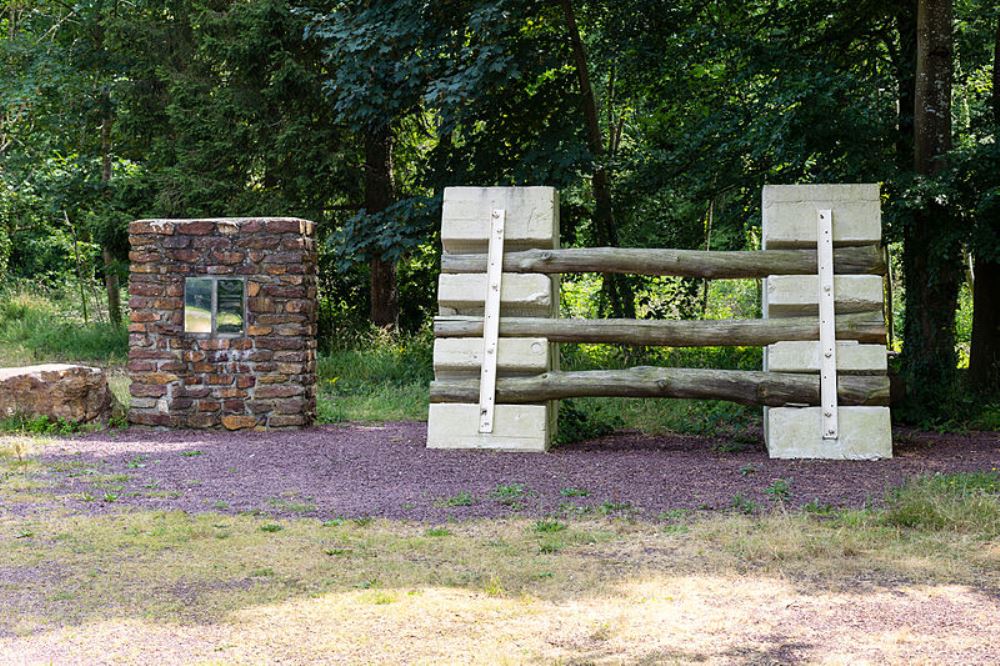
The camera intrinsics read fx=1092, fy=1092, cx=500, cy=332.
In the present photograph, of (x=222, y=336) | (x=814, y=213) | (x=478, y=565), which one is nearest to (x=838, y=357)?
(x=814, y=213)

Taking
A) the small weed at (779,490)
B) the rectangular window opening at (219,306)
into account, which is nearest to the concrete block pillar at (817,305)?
the small weed at (779,490)

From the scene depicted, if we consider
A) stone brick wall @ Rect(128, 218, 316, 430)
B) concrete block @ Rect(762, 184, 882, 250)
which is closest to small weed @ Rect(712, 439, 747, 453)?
concrete block @ Rect(762, 184, 882, 250)

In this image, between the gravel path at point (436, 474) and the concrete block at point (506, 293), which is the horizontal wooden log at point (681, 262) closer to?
the concrete block at point (506, 293)

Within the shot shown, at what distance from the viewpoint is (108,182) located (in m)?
19.3

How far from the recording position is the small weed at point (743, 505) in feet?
22.8

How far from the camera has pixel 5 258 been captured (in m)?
22.8

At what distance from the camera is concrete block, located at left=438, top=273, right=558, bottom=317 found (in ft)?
32.3

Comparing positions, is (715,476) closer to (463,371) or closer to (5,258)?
(463,371)

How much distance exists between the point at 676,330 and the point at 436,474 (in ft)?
8.65

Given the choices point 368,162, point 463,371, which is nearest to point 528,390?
point 463,371

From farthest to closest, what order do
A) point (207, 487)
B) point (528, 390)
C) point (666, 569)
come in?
point (528, 390)
point (207, 487)
point (666, 569)

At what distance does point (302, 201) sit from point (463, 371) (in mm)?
8541

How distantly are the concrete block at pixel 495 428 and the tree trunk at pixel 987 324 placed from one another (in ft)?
17.7

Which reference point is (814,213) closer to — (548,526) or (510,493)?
(510,493)
